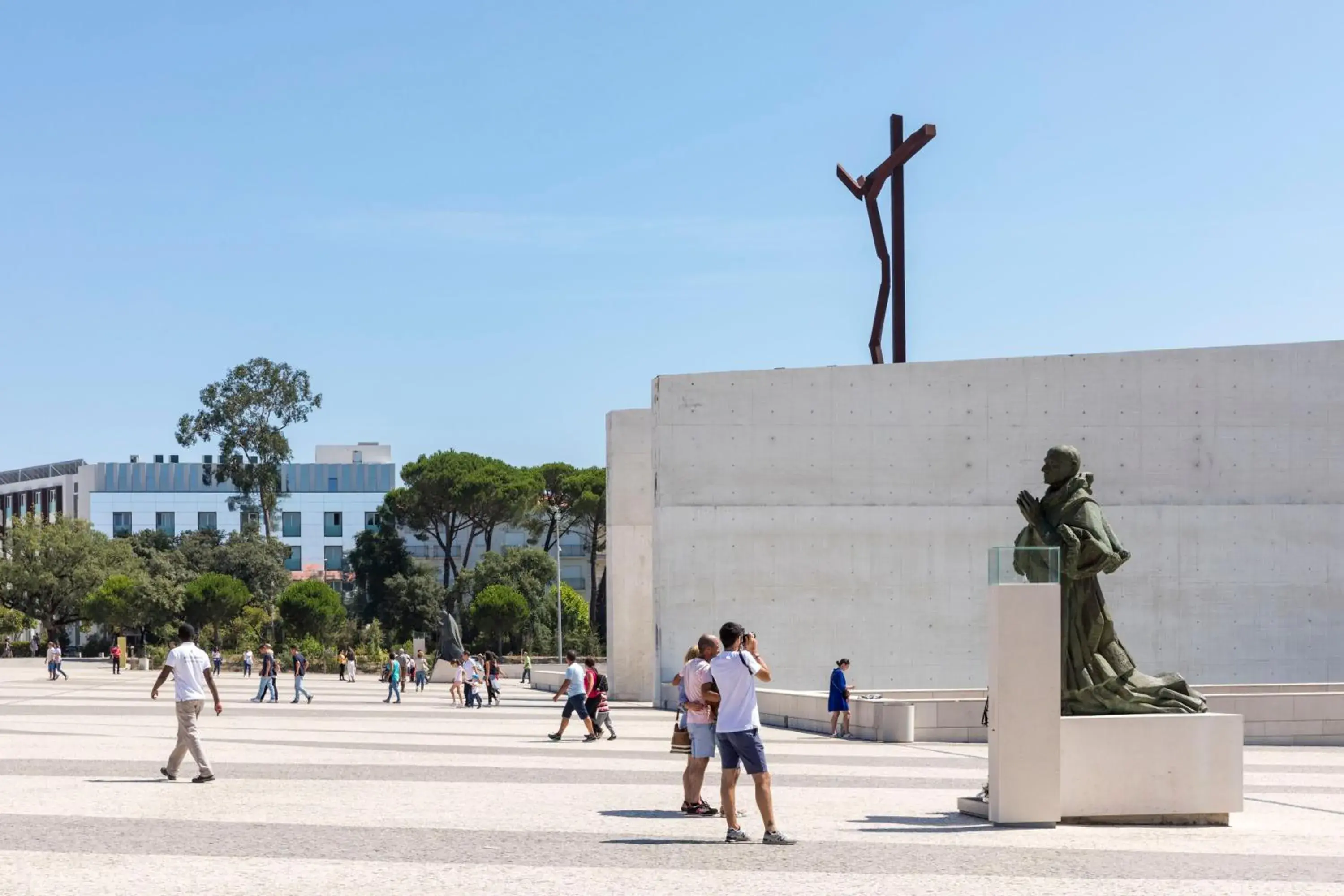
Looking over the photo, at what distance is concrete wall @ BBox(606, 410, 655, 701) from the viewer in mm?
39375

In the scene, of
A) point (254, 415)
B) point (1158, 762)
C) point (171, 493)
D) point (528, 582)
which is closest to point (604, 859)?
point (1158, 762)

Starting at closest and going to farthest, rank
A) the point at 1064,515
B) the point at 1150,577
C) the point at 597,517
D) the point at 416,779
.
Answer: the point at 1064,515 < the point at 416,779 < the point at 1150,577 < the point at 597,517

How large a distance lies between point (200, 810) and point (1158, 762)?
7537 mm

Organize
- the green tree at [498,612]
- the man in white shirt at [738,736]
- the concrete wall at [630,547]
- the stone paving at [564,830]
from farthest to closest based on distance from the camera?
the green tree at [498,612]
the concrete wall at [630,547]
the man in white shirt at [738,736]
the stone paving at [564,830]

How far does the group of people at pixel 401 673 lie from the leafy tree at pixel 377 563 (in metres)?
26.7

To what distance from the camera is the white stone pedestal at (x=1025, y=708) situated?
11.4m

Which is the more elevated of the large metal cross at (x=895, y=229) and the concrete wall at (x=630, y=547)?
the large metal cross at (x=895, y=229)

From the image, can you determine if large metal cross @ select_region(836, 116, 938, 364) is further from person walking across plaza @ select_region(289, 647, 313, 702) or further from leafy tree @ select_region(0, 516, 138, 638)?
leafy tree @ select_region(0, 516, 138, 638)

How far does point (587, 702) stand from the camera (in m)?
21.4

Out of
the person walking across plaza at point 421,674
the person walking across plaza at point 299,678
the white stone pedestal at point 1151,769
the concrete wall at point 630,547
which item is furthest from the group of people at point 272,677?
the white stone pedestal at point 1151,769

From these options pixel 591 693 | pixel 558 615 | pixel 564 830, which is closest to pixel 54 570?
pixel 558 615

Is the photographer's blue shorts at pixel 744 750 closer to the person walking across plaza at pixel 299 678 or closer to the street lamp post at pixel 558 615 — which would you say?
the person walking across plaza at pixel 299 678

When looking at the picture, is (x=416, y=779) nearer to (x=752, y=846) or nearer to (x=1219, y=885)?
(x=752, y=846)

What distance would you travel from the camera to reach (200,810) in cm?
1179
